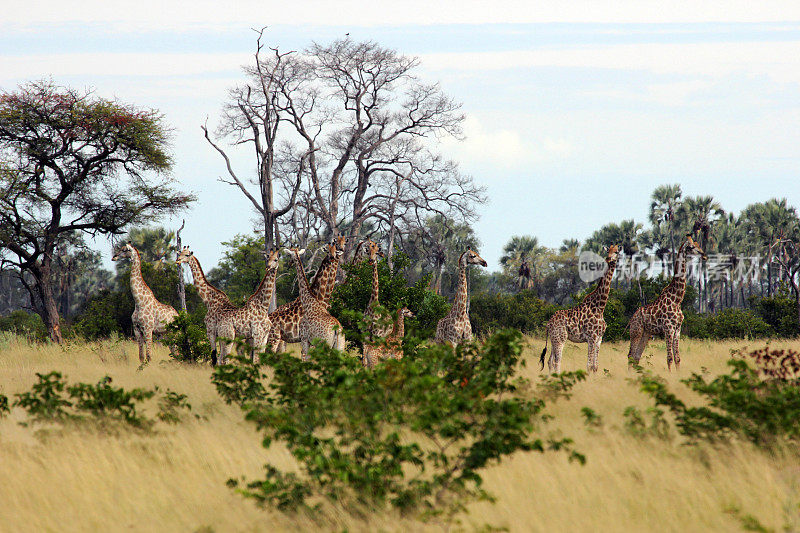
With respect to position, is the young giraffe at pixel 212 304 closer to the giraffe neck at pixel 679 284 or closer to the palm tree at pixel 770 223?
the giraffe neck at pixel 679 284

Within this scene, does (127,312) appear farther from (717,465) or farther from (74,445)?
(717,465)

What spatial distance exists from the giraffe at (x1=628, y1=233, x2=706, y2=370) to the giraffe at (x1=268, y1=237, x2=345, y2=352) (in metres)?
5.98

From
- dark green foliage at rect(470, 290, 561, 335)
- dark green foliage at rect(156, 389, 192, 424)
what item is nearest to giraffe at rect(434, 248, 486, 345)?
dark green foliage at rect(156, 389, 192, 424)

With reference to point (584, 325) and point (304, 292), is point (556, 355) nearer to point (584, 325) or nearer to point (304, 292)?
point (584, 325)

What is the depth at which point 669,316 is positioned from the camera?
14.7 metres

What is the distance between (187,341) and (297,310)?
3309 millimetres

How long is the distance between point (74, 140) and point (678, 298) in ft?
64.2

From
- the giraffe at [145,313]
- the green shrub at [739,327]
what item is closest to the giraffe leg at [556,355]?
the giraffe at [145,313]

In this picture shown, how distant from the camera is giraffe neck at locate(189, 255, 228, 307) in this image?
48.9ft

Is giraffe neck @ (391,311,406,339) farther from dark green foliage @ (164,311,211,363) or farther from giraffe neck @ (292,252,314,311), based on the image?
dark green foliage @ (164,311,211,363)

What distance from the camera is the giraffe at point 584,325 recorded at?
14.1 meters

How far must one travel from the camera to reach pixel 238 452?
24.7 feet

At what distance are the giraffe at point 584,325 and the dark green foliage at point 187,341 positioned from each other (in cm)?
726

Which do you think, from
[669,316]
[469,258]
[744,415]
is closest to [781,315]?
[669,316]
